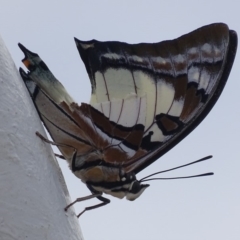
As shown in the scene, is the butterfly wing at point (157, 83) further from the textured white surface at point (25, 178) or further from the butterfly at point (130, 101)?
the textured white surface at point (25, 178)

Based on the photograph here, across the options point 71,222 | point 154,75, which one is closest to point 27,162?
point 71,222

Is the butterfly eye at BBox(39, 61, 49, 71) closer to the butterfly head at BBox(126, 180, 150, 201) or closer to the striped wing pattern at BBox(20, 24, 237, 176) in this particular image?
the striped wing pattern at BBox(20, 24, 237, 176)

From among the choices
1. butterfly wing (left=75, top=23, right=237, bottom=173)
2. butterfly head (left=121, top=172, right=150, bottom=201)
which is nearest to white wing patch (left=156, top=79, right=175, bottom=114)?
butterfly wing (left=75, top=23, right=237, bottom=173)

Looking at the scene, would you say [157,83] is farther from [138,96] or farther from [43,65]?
[43,65]

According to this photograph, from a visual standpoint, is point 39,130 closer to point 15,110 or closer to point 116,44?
point 15,110

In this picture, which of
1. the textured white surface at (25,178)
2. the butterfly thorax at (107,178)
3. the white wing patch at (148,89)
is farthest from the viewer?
the white wing patch at (148,89)

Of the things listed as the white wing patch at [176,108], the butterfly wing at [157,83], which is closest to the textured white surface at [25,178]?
the butterfly wing at [157,83]

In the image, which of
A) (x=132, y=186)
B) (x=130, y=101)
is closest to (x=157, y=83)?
(x=130, y=101)
